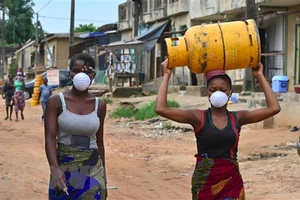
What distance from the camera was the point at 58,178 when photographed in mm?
4520

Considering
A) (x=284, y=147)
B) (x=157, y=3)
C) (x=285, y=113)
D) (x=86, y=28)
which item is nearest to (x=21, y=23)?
(x=86, y=28)

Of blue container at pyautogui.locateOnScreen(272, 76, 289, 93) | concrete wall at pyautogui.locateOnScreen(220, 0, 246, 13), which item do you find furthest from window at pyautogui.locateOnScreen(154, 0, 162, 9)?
blue container at pyautogui.locateOnScreen(272, 76, 289, 93)

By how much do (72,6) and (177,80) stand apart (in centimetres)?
1179

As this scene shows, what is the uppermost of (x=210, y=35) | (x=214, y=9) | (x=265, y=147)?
(x=214, y=9)

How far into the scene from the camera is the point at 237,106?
17.7 m

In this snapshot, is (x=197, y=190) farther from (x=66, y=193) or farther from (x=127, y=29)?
(x=127, y=29)

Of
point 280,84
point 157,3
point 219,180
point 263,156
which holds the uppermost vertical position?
point 157,3

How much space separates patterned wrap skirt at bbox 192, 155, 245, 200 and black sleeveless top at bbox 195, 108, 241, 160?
40 millimetres

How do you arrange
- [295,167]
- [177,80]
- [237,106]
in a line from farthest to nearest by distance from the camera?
1. [177,80]
2. [237,106]
3. [295,167]

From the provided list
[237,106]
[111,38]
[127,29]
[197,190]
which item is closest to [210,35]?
[197,190]

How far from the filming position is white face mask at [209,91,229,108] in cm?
443

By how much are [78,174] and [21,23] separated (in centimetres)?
6918

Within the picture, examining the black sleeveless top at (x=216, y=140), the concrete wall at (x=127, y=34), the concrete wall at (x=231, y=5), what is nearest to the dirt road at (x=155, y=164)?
the black sleeveless top at (x=216, y=140)

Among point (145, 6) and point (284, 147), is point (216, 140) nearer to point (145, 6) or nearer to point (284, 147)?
point (284, 147)
